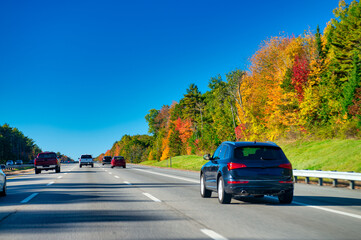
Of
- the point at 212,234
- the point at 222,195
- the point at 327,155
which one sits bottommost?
the point at 212,234

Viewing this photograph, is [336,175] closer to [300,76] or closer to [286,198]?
[286,198]

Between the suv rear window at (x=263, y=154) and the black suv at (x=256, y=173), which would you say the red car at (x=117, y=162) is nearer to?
the black suv at (x=256, y=173)

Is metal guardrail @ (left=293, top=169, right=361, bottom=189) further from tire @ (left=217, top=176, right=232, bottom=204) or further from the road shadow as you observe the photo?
tire @ (left=217, top=176, right=232, bottom=204)

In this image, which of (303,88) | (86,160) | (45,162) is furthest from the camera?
(86,160)

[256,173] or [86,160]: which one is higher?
[86,160]

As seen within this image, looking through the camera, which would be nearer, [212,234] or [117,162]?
[212,234]

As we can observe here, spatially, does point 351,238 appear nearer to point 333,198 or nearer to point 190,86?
point 333,198

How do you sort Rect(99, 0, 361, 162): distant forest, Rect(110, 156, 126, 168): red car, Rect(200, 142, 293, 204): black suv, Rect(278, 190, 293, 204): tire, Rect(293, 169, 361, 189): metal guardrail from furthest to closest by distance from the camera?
Rect(110, 156, 126, 168): red car < Rect(99, 0, 361, 162): distant forest < Rect(293, 169, 361, 189): metal guardrail < Rect(278, 190, 293, 204): tire < Rect(200, 142, 293, 204): black suv

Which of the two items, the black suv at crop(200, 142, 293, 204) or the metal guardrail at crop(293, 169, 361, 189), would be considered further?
the metal guardrail at crop(293, 169, 361, 189)

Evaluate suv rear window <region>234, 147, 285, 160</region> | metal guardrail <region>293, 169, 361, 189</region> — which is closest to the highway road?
suv rear window <region>234, 147, 285, 160</region>

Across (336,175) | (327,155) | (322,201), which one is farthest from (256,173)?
(327,155)

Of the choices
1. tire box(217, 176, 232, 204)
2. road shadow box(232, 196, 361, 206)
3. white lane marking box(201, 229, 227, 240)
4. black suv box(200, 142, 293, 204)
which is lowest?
road shadow box(232, 196, 361, 206)

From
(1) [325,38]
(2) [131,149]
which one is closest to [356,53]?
(1) [325,38]

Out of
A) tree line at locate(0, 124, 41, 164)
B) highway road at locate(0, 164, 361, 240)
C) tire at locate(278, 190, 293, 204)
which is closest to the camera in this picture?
highway road at locate(0, 164, 361, 240)
